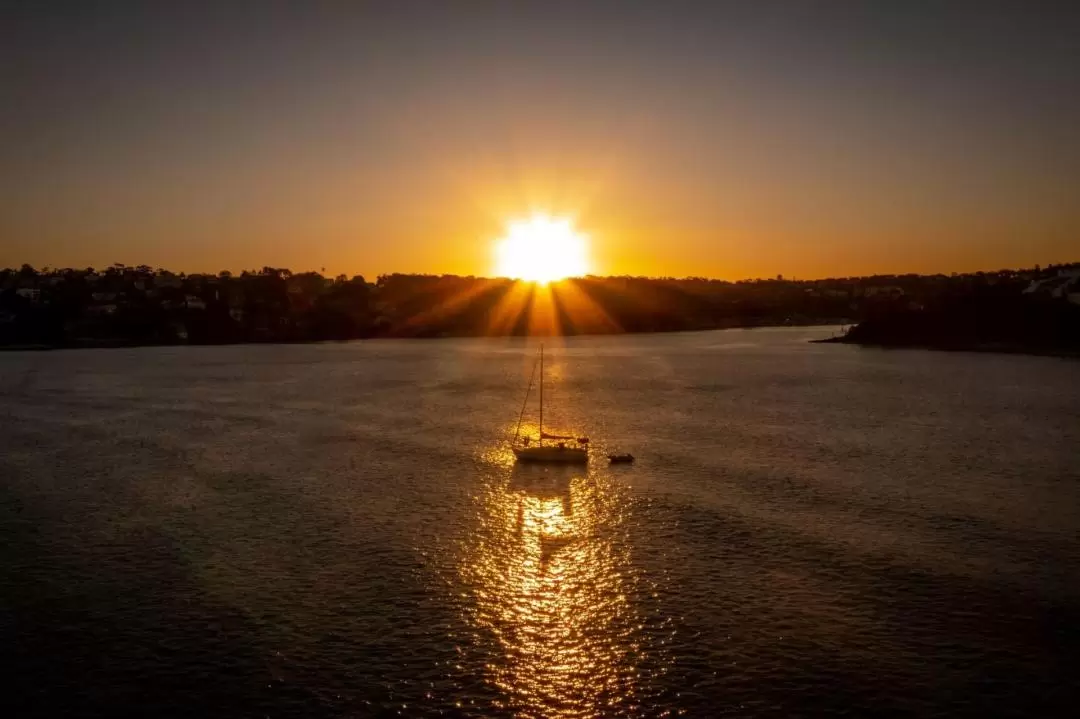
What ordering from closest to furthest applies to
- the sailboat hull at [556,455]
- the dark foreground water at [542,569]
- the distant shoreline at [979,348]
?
1. the dark foreground water at [542,569]
2. the sailboat hull at [556,455]
3. the distant shoreline at [979,348]

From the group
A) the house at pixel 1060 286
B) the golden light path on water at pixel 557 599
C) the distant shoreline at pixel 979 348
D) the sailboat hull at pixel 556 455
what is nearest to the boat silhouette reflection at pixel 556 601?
the golden light path on water at pixel 557 599

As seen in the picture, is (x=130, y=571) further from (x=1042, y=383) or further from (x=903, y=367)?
(x=903, y=367)

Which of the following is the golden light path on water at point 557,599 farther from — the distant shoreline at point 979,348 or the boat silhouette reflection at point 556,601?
the distant shoreline at point 979,348

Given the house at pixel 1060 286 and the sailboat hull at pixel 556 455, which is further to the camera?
the house at pixel 1060 286

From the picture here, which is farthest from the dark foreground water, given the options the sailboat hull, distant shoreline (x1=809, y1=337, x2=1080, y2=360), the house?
the house

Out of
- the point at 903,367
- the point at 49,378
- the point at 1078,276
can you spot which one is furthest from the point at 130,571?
the point at 1078,276

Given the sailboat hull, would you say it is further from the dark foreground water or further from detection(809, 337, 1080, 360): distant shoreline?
detection(809, 337, 1080, 360): distant shoreline

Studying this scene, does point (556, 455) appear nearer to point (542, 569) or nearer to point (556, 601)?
point (542, 569)
